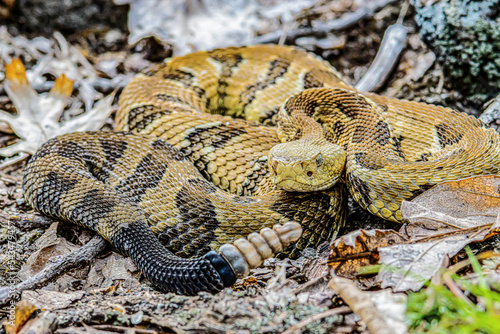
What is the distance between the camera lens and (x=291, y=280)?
8.10 feet

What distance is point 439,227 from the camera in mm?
2414

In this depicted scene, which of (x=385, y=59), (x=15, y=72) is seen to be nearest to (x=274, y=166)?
(x=385, y=59)

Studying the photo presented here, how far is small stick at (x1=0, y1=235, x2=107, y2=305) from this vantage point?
2437mm

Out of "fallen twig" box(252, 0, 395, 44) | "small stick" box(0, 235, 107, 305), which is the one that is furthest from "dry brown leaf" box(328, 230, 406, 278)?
"fallen twig" box(252, 0, 395, 44)

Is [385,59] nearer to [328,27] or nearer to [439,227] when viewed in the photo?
[328,27]

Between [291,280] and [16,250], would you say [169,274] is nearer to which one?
[291,280]

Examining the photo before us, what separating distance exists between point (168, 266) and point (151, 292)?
0.18m

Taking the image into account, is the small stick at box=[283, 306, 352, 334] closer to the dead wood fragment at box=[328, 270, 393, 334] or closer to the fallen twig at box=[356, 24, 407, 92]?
the dead wood fragment at box=[328, 270, 393, 334]

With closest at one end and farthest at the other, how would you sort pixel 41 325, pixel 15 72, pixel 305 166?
1. pixel 41 325
2. pixel 305 166
3. pixel 15 72

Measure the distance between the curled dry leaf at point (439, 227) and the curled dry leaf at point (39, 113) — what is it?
299cm

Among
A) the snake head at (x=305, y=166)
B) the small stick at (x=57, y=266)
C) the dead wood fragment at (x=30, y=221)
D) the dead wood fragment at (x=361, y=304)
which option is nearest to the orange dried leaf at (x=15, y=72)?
the dead wood fragment at (x=30, y=221)

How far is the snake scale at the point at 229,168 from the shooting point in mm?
2693

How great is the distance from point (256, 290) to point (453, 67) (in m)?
2.95

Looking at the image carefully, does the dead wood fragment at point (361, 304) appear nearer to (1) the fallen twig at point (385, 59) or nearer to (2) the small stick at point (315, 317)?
(2) the small stick at point (315, 317)
